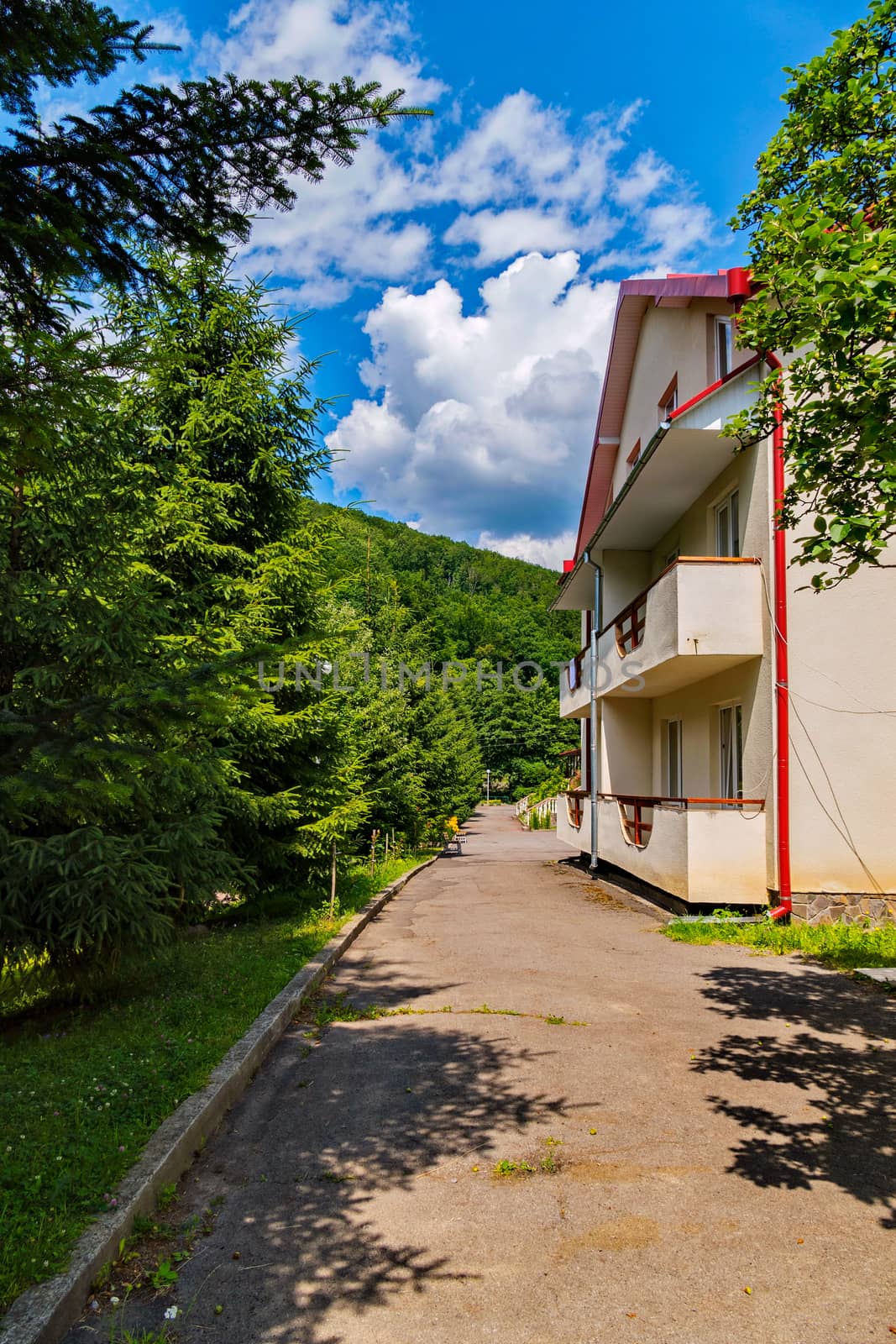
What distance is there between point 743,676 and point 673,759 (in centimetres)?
501

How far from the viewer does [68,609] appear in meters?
5.36

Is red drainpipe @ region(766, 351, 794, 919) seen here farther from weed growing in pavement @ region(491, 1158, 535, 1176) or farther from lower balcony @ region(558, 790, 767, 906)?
weed growing in pavement @ region(491, 1158, 535, 1176)

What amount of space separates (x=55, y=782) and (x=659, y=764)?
15210mm

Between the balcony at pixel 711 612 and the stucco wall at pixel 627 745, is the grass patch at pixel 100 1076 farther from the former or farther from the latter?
the stucco wall at pixel 627 745

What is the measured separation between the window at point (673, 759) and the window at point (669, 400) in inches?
230

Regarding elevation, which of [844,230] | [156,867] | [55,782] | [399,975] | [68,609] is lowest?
[399,975]

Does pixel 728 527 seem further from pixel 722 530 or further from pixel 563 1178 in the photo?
pixel 563 1178

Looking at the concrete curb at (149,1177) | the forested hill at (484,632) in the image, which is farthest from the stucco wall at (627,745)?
the concrete curb at (149,1177)

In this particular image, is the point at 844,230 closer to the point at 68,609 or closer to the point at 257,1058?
the point at 68,609

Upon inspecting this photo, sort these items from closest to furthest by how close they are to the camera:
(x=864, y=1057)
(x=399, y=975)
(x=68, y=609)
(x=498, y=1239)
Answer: (x=498, y=1239) → (x=68, y=609) → (x=864, y=1057) → (x=399, y=975)

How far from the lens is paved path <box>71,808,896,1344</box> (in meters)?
2.95

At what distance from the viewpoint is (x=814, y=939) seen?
9.63 metres

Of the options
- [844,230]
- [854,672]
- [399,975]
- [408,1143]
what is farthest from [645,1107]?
[854,672]

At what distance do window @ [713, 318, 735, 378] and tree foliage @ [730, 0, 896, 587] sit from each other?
7714 mm
